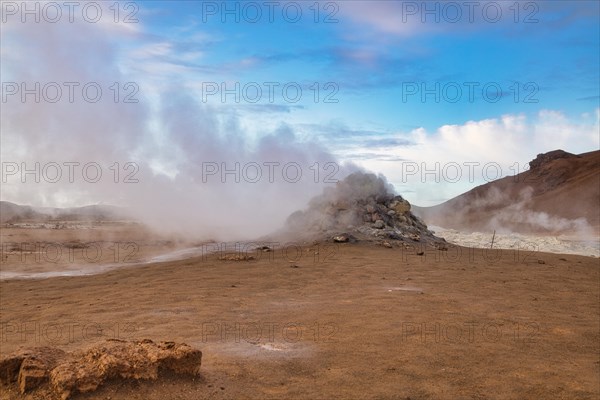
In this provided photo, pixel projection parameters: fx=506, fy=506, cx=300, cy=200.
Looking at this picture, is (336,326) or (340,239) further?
(340,239)

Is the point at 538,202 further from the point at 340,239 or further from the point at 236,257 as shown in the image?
the point at 236,257

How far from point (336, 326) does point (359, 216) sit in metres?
13.2

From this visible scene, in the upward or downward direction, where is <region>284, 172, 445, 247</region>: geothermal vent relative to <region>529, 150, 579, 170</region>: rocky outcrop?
downward

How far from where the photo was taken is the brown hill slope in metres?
51.9

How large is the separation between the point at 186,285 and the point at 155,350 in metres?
5.91

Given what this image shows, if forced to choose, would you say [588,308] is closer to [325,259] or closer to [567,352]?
[567,352]

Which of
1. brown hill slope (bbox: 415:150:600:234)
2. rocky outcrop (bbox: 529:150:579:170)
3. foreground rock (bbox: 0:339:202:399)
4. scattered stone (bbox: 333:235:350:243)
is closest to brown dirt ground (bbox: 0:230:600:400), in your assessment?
foreground rock (bbox: 0:339:202:399)

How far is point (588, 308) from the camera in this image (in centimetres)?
884

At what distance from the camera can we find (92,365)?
4043mm

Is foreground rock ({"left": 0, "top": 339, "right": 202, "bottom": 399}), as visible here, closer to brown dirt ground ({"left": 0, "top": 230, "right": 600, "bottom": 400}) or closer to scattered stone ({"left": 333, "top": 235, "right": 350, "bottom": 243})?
brown dirt ground ({"left": 0, "top": 230, "right": 600, "bottom": 400})

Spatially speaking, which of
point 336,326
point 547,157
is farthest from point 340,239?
point 547,157

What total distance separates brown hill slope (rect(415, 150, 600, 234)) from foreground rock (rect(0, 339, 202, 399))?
150 feet

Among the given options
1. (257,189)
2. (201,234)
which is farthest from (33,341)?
(257,189)

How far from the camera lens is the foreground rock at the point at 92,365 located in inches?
153
